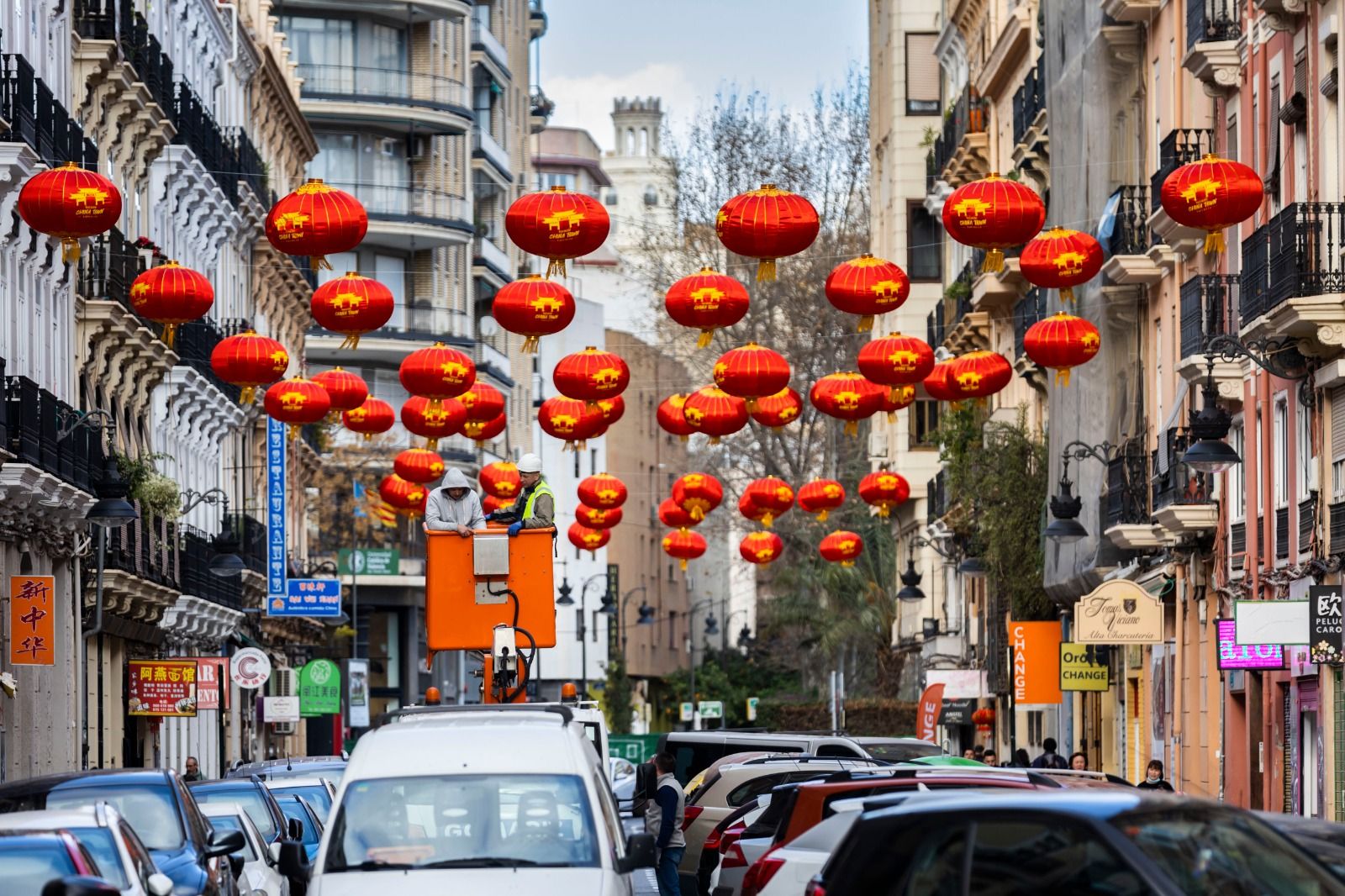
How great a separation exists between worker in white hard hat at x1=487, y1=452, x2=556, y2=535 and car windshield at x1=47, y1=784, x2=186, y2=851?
250 inches

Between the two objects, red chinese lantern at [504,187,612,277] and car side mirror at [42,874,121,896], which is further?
red chinese lantern at [504,187,612,277]

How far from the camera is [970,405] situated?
5275 cm

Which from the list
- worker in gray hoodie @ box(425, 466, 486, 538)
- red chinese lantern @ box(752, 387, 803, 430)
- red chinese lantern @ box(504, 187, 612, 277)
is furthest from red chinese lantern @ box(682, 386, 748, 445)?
worker in gray hoodie @ box(425, 466, 486, 538)

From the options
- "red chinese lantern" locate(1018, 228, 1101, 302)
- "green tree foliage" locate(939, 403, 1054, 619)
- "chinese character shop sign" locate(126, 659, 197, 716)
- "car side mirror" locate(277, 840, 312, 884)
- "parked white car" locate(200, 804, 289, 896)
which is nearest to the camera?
"car side mirror" locate(277, 840, 312, 884)

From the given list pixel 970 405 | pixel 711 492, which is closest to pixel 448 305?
pixel 970 405

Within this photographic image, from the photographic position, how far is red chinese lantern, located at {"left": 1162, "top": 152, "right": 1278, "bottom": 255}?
25875 millimetres

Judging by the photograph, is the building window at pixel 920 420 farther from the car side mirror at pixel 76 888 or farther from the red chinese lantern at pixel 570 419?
Result: the car side mirror at pixel 76 888

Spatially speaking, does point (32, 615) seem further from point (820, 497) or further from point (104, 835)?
point (104, 835)

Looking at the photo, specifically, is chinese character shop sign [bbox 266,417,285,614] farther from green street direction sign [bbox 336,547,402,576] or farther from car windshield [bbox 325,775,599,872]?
car windshield [bbox 325,775,599,872]

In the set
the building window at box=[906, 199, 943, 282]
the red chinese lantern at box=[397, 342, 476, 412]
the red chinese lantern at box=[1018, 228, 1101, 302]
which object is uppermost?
the building window at box=[906, 199, 943, 282]

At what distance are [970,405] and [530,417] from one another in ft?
182

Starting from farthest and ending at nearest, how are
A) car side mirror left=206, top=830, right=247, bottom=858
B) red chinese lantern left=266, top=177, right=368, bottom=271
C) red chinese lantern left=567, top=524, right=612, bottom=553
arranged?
red chinese lantern left=567, top=524, right=612, bottom=553 < red chinese lantern left=266, top=177, right=368, bottom=271 < car side mirror left=206, top=830, right=247, bottom=858

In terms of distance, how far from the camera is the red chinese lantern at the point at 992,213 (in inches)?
1055

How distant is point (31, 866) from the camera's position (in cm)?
1399
